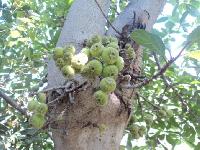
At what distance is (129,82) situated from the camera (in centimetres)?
156

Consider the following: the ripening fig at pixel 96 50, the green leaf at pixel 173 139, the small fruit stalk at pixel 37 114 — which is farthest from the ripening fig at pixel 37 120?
the green leaf at pixel 173 139

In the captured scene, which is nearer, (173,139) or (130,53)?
(130,53)

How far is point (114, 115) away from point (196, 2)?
182 centimetres

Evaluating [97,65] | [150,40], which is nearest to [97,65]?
[97,65]

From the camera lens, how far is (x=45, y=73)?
8.24 feet

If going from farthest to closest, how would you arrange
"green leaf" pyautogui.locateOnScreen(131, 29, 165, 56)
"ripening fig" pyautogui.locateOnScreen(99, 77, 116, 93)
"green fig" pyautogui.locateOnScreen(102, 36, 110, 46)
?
"green fig" pyautogui.locateOnScreen(102, 36, 110, 46) → "green leaf" pyautogui.locateOnScreen(131, 29, 165, 56) → "ripening fig" pyautogui.locateOnScreen(99, 77, 116, 93)

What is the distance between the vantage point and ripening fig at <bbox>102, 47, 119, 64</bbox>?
1.26 metres

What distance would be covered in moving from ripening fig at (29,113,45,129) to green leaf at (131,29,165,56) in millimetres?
466

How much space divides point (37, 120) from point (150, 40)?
0.51 m

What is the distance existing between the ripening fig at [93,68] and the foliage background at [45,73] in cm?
56

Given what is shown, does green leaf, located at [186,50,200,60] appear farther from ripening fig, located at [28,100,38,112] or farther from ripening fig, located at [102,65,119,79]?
ripening fig, located at [28,100,38,112]

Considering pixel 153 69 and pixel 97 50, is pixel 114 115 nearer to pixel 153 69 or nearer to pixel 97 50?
pixel 97 50

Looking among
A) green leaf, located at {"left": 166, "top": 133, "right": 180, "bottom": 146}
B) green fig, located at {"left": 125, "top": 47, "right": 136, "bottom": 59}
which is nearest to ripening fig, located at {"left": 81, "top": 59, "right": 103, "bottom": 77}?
green fig, located at {"left": 125, "top": 47, "right": 136, "bottom": 59}

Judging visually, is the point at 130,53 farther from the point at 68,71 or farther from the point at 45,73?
the point at 45,73
